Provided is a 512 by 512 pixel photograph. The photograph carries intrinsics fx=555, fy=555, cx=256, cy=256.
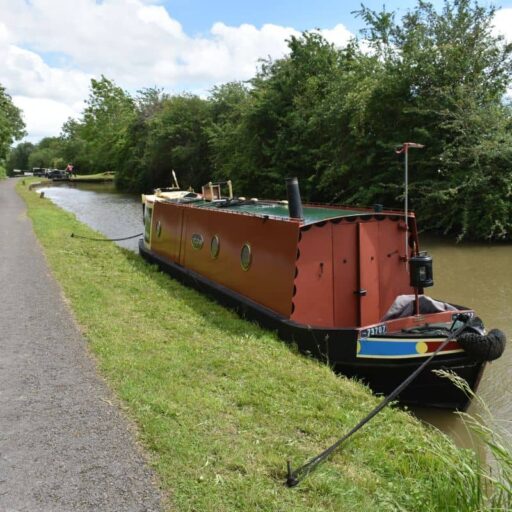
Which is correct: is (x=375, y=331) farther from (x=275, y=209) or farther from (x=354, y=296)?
(x=275, y=209)

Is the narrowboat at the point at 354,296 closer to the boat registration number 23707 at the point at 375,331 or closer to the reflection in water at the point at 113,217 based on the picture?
the boat registration number 23707 at the point at 375,331

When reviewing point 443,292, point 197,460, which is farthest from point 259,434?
point 443,292

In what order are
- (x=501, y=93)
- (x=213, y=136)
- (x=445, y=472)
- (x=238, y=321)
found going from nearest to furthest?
(x=445, y=472)
(x=238, y=321)
(x=501, y=93)
(x=213, y=136)

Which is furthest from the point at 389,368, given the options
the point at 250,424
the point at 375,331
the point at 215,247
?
the point at 215,247

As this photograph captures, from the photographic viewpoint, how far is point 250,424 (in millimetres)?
4281

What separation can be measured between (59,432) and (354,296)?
3.85 metres

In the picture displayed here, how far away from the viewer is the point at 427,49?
16297mm

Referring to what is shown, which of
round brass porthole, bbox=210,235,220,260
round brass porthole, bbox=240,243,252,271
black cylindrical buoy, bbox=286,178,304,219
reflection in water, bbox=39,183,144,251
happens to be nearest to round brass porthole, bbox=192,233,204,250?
round brass porthole, bbox=210,235,220,260

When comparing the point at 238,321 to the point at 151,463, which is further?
the point at 238,321

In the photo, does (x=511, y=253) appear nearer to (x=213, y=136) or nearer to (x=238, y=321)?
(x=238, y=321)

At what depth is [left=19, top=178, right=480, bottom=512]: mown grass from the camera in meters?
3.30

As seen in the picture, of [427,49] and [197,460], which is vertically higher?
[427,49]

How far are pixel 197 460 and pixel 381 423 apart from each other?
168cm

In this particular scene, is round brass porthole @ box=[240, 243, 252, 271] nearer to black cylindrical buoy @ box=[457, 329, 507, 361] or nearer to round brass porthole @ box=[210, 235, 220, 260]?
round brass porthole @ box=[210, 235, 220, 260]
